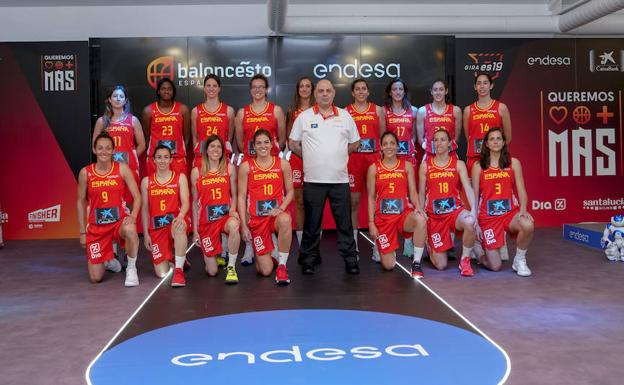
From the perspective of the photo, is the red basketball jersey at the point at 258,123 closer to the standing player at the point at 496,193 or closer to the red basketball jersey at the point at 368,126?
the red basketball jersey at the point at 368,126

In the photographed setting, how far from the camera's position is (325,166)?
205 inches

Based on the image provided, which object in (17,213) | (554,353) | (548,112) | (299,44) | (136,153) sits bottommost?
(554,353)

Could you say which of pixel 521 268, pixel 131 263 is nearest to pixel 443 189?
pixel 521 268

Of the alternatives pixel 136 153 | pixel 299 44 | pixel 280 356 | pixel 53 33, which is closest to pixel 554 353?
pixel 280 356

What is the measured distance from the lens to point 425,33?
8.53 m

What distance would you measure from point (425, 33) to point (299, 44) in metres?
1.72

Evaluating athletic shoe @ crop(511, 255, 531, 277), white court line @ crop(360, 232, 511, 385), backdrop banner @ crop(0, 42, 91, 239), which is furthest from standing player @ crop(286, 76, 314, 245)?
backdrop banner @ crop(0, 42, 91, 239)

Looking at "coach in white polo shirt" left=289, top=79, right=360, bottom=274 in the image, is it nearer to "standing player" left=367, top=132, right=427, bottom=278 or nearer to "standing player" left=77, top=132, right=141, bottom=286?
"standing player" left=367, top=132, right=427, bottom=278

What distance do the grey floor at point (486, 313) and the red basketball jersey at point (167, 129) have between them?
48.9 inches

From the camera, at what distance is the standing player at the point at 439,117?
6426mm

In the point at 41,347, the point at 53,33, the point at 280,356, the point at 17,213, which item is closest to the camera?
the point at 280,356

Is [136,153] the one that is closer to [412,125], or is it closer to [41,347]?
[412,125]

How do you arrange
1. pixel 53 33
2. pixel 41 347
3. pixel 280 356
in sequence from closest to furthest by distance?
pixel 280 356 → pixel 41 347 → pixel 53 33

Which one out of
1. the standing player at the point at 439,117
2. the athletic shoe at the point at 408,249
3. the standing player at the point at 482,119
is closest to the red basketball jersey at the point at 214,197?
the athletic shoe at the point at 408,249
